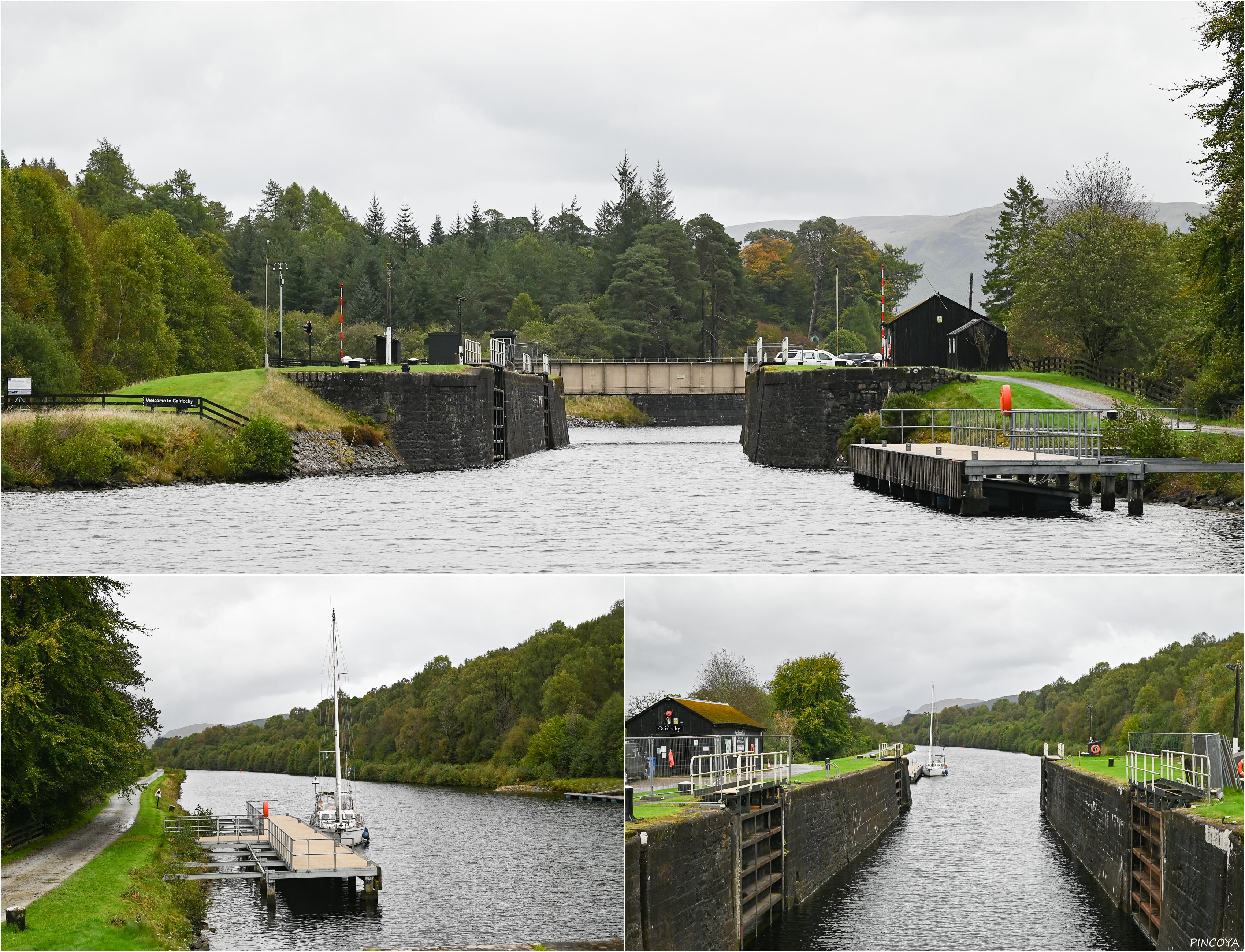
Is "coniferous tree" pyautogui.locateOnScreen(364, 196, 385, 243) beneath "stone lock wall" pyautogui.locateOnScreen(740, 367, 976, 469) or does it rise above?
above

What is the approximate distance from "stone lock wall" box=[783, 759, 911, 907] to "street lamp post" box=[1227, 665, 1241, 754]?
5862 millimetres

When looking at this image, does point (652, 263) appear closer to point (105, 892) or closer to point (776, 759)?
point (776, 759)

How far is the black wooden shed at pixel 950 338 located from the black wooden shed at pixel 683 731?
97.4 feet

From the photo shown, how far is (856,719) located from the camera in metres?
24.8

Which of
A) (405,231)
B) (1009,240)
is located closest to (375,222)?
(405,231)

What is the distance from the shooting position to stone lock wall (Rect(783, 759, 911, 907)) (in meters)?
16.1

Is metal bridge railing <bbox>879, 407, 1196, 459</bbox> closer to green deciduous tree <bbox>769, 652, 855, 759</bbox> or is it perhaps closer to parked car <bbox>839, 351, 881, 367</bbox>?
parked car <bbox>839, 351, 881, 367</bbox>

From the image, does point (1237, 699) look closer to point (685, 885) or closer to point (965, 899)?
point (965, 899)

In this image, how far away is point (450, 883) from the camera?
19.9 metres

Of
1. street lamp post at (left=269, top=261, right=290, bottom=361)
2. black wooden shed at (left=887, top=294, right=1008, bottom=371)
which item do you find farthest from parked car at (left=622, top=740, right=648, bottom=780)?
street lamp post at (left=269, top=261, right=290, bottom=361)

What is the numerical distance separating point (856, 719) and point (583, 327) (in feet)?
161

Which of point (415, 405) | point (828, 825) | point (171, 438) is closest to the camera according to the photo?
point (828, 825)

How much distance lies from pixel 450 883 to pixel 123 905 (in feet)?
29.4

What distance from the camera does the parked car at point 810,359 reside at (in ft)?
130
